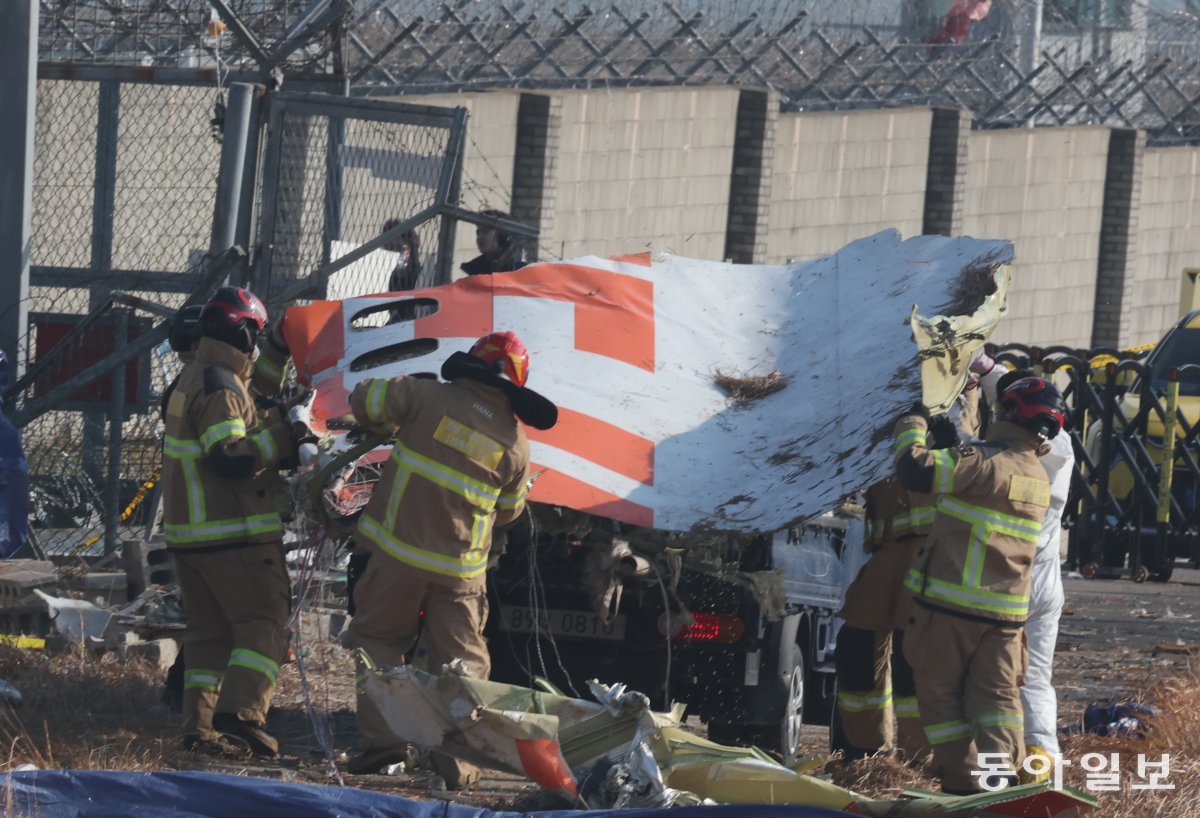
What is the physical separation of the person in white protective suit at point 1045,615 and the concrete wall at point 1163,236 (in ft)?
59.9

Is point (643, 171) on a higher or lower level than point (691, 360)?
higher

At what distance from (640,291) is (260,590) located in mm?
2246

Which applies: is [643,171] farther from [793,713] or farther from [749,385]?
[793,713]

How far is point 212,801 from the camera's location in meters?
5.69

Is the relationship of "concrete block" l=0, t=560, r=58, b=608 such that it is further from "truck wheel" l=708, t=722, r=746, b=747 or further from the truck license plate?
"truck wheel" l=708, t=722, r=746, b=747

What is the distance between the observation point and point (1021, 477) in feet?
22.7

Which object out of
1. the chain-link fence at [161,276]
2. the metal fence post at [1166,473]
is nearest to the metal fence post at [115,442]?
the chain-link fence at [161,276]

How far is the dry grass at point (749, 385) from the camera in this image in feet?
25.6

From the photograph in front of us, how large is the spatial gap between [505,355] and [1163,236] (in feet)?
69.3

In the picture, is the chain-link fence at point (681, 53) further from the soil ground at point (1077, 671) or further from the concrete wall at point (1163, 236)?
the soil ground at point (1077, 671)

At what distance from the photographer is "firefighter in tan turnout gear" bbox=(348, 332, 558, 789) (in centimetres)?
674

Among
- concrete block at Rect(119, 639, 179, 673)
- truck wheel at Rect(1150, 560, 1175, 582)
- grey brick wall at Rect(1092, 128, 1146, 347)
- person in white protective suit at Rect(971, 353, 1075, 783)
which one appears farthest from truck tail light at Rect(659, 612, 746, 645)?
grey brick wall at Rect(1092, 128, 1146, 347)

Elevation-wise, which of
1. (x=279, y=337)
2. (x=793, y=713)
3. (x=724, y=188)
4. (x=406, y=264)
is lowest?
(x=793, y=713)

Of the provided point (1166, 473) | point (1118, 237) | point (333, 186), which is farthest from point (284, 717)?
point (1118, 237)
